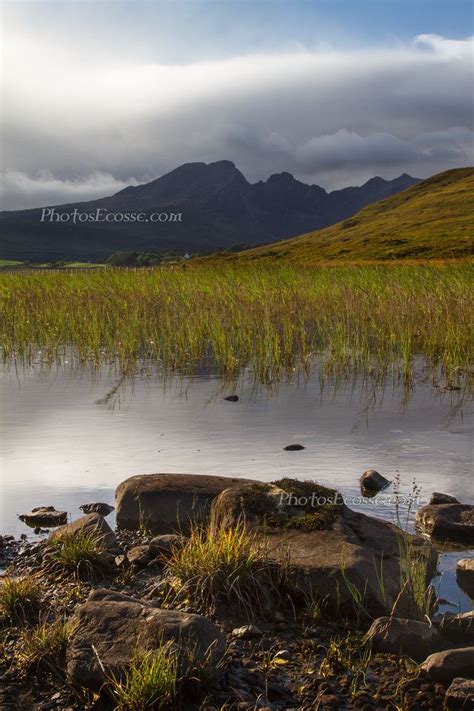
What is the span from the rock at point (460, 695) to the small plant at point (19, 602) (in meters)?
2.24

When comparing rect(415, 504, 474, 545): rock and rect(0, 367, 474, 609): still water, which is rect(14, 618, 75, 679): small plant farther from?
rect(415, 504, 474, 545): rock

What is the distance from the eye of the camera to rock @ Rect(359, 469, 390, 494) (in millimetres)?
6395

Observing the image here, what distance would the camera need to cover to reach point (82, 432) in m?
8.57

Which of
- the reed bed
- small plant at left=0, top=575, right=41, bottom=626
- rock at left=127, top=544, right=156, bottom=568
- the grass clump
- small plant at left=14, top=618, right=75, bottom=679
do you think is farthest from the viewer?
the reed bed

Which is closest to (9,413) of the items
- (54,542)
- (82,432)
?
(82,432)

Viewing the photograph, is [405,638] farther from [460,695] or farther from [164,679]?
[164,679]

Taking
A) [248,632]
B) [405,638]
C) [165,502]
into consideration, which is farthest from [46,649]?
[165,502]

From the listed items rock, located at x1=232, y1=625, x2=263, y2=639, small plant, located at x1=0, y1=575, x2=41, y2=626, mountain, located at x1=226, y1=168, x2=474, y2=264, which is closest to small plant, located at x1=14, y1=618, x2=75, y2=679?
small plant, located at x1=0, y1=575, x2=41, y2=626

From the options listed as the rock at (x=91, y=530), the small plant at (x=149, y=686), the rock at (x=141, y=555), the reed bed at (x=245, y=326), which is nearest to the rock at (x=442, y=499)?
the rock at (x=141, y=555)

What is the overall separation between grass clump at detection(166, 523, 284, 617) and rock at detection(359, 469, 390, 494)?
6.84 ft

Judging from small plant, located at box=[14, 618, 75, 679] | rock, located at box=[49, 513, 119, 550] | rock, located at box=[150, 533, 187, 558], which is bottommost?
small plant, located at box=[14, 618, 75, 679]

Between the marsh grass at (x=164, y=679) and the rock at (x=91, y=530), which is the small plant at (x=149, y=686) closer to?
the marsh grass at (x=164, y=679)

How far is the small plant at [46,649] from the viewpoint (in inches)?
146

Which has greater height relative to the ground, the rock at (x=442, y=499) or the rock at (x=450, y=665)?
the rock at (x=442, y=499)
